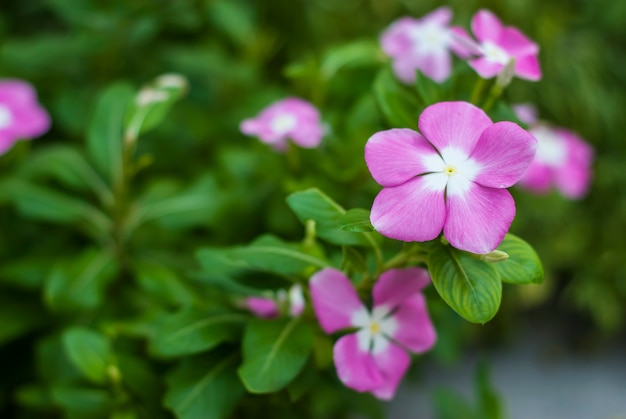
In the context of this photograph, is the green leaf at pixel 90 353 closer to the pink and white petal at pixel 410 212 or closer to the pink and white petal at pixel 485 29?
the pink and white petal at pixel 410 212

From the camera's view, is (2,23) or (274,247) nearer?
(274,247)

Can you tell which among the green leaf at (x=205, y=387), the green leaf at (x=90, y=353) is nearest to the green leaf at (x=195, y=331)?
the green leaf at (x=205, y=387)

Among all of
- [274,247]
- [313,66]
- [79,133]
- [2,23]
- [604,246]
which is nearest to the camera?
[274,247]

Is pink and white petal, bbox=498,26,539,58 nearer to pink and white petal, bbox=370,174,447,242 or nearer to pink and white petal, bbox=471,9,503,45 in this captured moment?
pink and white petal, bbox=471,9,503,45

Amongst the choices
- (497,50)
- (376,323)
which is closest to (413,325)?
(376,323)

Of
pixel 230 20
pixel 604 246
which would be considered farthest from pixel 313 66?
pixel 604 246

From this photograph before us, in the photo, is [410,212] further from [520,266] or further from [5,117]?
[5,117]

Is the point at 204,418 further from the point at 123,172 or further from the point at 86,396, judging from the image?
the point at 123,172

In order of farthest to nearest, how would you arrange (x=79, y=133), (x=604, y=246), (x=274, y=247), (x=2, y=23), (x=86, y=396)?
(x=604, y=246), (x=2, y=23), (x=79, y=133), (x=86, y=396), (x=274, y=247)
